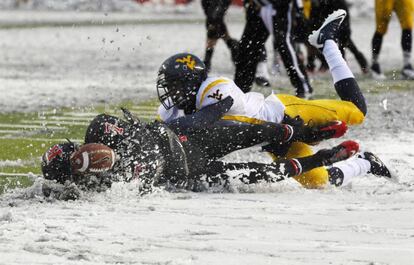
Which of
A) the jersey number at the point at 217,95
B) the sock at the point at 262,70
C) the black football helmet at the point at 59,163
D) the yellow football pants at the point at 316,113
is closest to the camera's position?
the black football helmet at the point at 59,163

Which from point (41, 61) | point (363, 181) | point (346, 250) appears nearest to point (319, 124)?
point (363, 181)

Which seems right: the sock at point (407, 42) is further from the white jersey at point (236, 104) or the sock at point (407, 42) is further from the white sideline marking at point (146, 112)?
the white jersey at point (236, 104)

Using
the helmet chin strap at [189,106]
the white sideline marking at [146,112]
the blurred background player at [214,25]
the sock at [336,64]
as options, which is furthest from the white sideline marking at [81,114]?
the helmet chin strap at [189,106]

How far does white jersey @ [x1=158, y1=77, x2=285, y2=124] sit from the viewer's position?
8075 mm

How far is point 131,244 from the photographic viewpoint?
620 centimetres

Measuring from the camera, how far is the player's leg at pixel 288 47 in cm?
1380

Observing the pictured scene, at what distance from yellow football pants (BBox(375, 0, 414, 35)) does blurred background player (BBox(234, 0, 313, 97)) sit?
2463mm

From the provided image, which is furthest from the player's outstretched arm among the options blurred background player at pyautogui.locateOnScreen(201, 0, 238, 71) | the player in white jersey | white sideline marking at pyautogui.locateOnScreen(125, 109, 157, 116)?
blurred background player at pyautogui.locateOnScreen(201, 0, 238, 71)

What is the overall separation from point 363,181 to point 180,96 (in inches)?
63.0

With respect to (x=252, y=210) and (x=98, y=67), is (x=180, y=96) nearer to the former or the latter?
(x=252, y=210)

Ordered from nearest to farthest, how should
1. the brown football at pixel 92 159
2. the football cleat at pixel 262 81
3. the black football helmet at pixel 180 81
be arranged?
the brown football at pixel 92 159
the black football helmet at pixel 180 81
the football cleat at pixel 262 81

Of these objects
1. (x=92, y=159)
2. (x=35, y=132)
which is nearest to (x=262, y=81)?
(x=35, y=132)

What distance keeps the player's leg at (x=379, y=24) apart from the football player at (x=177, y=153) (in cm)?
837

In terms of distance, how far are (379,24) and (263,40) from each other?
2.87m
